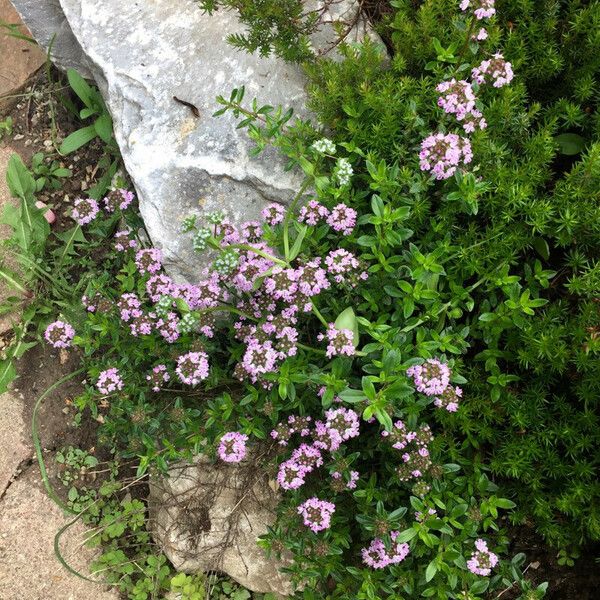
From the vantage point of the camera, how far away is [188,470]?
13.9 feet

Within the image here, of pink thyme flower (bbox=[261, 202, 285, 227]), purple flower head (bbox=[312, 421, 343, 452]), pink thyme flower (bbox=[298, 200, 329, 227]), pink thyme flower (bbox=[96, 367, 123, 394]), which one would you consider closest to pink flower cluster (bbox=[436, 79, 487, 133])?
pink thyme flower (bbox=[298, 200, 329, 227])

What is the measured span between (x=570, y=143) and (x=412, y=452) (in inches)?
Answer: 74.1

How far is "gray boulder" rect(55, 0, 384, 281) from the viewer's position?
3.94m

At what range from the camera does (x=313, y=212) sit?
3.36 meters

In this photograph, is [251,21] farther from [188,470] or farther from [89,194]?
[188,470]

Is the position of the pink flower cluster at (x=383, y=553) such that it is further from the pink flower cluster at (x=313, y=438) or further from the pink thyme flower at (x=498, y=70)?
the pink thyme flower at (x=498, y=70)

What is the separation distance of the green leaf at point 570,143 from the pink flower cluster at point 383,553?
2.22m

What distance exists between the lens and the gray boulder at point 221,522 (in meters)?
4.05

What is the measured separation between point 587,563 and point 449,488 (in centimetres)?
92

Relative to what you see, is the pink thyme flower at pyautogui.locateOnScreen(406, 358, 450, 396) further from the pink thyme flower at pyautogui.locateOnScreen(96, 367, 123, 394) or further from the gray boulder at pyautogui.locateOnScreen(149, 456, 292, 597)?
the pink thyme flower at pyautogui.locateOnScreen(96, 367, 123, 394)

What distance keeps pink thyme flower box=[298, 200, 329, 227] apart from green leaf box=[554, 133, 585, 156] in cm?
134

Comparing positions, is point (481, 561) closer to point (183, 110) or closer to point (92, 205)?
point (92, 205)

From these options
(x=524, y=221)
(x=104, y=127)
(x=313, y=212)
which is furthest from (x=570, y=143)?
(x=104, y=127)

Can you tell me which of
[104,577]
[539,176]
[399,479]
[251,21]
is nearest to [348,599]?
[399,479]
